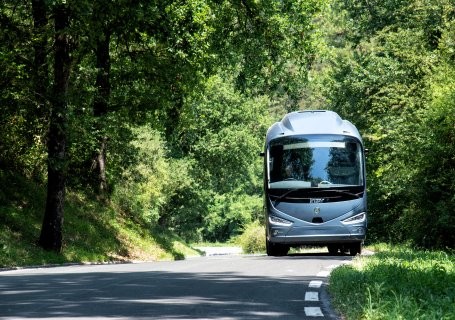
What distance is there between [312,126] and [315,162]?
1333 millimetres

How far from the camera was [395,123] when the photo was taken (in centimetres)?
3569

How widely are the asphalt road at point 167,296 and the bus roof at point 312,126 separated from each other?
9654 mm

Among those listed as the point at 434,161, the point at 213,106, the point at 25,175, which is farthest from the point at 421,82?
the point at 213,106

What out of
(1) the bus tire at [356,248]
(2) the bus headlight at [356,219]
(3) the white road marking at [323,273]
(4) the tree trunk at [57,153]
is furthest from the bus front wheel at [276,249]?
(3) the white road marking at [323,273]

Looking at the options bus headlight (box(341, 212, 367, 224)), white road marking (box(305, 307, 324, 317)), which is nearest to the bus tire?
bus headlight (box(341, 212, 367, 224))

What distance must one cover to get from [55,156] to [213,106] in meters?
36.5

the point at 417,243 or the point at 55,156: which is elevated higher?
A: the point at 55,156

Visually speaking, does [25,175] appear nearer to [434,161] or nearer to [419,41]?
[434,161]

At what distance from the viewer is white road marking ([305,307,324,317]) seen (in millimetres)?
9344

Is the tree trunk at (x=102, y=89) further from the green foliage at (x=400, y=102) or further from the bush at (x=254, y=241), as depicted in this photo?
the bush at (x=254, y=241)

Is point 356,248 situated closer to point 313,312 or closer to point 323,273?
point 323,273

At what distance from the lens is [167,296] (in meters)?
11.3

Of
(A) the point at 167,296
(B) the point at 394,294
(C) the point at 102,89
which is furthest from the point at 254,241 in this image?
(B) the point at 394,294

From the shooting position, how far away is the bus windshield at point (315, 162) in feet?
81.1
